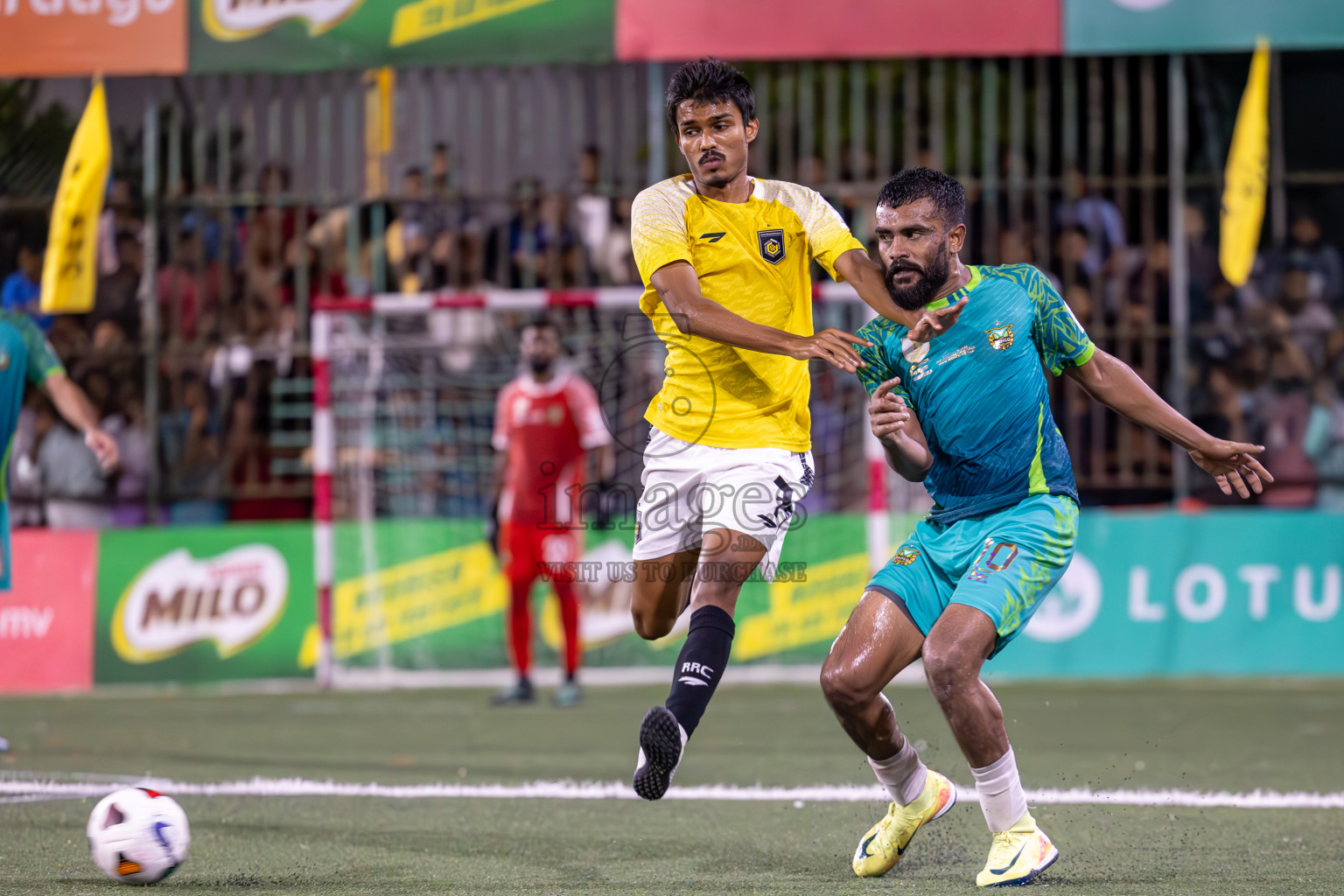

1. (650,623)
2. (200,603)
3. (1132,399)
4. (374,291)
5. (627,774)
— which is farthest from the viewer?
(374,291)

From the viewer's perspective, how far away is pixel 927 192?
4801mm

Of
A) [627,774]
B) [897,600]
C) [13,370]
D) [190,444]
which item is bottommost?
[627,774]

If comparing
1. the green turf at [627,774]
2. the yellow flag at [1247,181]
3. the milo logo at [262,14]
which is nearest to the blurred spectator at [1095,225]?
the yellow flag at [1247,181]

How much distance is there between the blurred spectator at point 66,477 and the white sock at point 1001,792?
8265 mm

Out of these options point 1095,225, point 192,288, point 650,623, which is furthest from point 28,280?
point 650,623

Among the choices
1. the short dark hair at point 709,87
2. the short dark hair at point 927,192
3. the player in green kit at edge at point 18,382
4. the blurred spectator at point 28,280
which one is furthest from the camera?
the blurred spectator at point 28,280

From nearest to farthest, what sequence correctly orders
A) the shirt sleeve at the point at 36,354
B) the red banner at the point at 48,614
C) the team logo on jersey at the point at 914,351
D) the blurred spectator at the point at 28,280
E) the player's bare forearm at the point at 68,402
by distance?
the team logo on jersey at the point at 914,351 → the player's bare forearm at the point at 68,402 → the shirt sleeve at the point at 36,354 → the red banner at the point at 48,614 → the blurred spectator at the point at 28,280

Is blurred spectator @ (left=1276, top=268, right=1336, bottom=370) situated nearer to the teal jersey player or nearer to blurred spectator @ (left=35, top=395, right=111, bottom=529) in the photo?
the teal jersey player

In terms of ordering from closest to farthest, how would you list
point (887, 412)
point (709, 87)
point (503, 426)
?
point (887, 412), point (709, 87), point (503, 426)

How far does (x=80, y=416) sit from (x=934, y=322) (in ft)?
15.8

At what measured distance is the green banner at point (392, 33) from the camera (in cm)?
1070

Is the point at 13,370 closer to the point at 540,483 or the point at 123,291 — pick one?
the point at 540,483

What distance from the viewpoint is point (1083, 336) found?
4.93 metres

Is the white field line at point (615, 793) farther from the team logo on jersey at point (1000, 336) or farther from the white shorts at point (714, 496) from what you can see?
the team logo on jersey at point (1000, 336)
